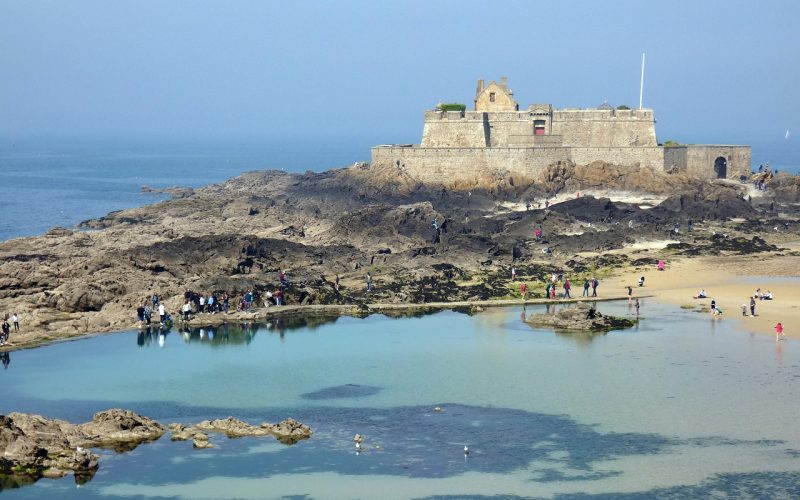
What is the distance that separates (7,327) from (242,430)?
12.0m

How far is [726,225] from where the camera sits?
58938 mm

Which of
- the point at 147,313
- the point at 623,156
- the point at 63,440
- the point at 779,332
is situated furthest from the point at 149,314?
the point at 623,156

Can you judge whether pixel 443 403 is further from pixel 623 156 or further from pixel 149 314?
pixel 623 156

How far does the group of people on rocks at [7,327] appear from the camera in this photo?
3586cm

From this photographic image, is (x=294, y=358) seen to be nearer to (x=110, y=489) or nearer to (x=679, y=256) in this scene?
(x=110, y=489)

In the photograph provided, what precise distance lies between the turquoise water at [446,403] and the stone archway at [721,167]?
32.5 metres

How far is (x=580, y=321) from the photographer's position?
1513 inches

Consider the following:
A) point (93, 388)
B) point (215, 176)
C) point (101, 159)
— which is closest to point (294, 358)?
point (93, 388)

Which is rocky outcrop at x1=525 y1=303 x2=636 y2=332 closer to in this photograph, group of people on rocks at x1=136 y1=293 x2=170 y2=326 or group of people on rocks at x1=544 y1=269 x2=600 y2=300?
group of people on rocks at x1=544 y1=269 x2=600 y2=300

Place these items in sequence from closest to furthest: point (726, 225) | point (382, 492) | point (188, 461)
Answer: point (382, 492) < point (188, 461) < point (726, 225)

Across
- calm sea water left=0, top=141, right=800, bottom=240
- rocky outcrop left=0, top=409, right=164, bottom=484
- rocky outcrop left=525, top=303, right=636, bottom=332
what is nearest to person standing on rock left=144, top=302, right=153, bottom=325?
rocky outcrop left=0, top=409, right=164, bottom=484

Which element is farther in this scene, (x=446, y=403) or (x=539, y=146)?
(x=539, y=146)

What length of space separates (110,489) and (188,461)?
79.7 inches

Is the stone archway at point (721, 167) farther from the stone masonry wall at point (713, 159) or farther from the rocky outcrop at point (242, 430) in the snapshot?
the rocky outcrop at point (242, 430)
